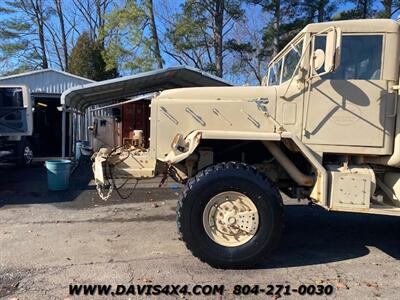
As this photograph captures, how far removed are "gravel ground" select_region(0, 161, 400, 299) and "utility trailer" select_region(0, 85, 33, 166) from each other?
239 inches

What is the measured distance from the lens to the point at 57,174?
1006 cm

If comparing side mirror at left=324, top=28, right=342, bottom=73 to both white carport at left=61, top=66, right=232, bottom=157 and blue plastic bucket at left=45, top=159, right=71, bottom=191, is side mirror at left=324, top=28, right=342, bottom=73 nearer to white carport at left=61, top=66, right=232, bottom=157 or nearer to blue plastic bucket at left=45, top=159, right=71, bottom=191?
blue plastic bucket at left=45, top=159, right=71, bottom=191

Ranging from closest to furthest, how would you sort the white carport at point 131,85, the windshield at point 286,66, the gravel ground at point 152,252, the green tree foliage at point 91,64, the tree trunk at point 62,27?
1. the gravel ground at point 152,252
2. the windshield at point 286,66
3. the white carport at point 131,85
4. the green tree foliage at point 91,64
5. the tree trunk at point 62,27

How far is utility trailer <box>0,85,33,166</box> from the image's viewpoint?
14117 mm

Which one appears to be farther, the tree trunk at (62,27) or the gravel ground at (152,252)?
the tree trunk at (62,27)

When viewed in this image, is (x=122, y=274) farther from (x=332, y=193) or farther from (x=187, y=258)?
(x=332, y=193)

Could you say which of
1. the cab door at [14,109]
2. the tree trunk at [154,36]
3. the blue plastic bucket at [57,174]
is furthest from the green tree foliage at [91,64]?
the blue plastic bucket at [57,174]

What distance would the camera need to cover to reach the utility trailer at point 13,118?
46.3 feet

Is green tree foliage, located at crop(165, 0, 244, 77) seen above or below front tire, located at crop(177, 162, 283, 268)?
above

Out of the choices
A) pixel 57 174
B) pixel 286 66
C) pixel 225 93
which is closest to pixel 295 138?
pixel 225 93

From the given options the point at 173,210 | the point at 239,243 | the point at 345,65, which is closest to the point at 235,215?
the point at 239,243

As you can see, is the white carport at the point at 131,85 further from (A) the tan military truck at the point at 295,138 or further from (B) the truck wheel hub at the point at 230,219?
(B) the truck wheel hub at the point at 230,219

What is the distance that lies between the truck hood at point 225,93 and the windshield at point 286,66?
1.64 feet

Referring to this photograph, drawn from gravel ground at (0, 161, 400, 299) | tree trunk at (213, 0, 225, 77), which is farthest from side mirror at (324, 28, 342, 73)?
tree trunk at (213, 0, 225, 77)
